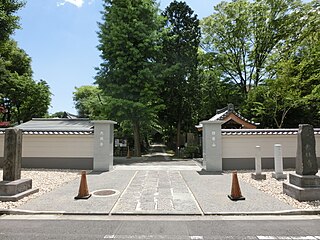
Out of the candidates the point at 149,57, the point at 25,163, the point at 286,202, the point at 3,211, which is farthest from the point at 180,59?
the point at 3,211

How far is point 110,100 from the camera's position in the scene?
17406 millimetres

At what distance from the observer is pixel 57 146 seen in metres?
12.1

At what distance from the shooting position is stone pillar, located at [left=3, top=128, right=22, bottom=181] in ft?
21.7

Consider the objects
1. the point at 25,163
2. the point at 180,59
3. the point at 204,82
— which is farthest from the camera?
the point at 204,82

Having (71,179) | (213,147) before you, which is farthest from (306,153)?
(71,179)

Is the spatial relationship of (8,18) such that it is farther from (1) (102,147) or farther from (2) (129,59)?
(1) (102,147)

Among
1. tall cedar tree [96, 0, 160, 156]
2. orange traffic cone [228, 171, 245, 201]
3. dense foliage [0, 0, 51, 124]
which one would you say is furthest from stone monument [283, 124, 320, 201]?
dense foliage [0, 0, 51, 124]

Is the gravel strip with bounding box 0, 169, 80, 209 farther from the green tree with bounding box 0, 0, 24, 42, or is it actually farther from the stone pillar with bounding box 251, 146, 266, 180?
the green tree with bounding box 0, 0, 24, 42

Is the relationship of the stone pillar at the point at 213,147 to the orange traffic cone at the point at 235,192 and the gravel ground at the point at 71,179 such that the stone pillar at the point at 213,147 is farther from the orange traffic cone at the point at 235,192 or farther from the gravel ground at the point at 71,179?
the orange traffic cone at the point at 235,192

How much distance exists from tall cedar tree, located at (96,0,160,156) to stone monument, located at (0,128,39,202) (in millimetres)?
10420

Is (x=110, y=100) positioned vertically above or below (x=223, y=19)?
below

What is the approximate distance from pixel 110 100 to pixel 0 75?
13172mm

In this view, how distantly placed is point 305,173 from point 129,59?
48.0ft

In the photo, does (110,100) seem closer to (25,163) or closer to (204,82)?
(25,163)
